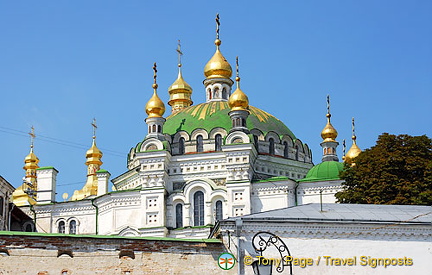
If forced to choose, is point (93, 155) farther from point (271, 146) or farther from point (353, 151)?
point (353, 151)

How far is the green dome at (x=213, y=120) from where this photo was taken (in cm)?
4366

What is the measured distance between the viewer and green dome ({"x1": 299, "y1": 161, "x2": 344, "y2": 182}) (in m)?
39.8

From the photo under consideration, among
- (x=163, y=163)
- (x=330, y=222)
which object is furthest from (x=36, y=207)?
(x=330, y=222)

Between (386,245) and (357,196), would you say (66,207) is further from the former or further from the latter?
(386,245)

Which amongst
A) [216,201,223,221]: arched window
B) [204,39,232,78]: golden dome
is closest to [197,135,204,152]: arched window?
[216,201,223,221]: arched window

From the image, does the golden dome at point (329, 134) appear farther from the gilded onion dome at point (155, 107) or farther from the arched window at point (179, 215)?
the arched window at point (179, 215)

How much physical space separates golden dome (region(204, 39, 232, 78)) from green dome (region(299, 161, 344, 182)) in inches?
395

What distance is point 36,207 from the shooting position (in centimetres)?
4375

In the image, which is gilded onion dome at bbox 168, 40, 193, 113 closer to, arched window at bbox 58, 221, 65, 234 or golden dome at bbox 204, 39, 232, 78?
golden dome at bbox 204, 39, 232, 78

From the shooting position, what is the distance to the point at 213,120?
144ft

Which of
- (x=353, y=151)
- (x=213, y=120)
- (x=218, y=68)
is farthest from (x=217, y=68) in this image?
(x=353, y=151)

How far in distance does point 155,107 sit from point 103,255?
25.9 metres

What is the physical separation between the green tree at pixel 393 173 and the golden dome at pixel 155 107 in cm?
1334

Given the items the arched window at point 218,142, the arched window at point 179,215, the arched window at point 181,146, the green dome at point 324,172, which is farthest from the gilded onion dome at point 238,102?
the arched window at point 179,215
